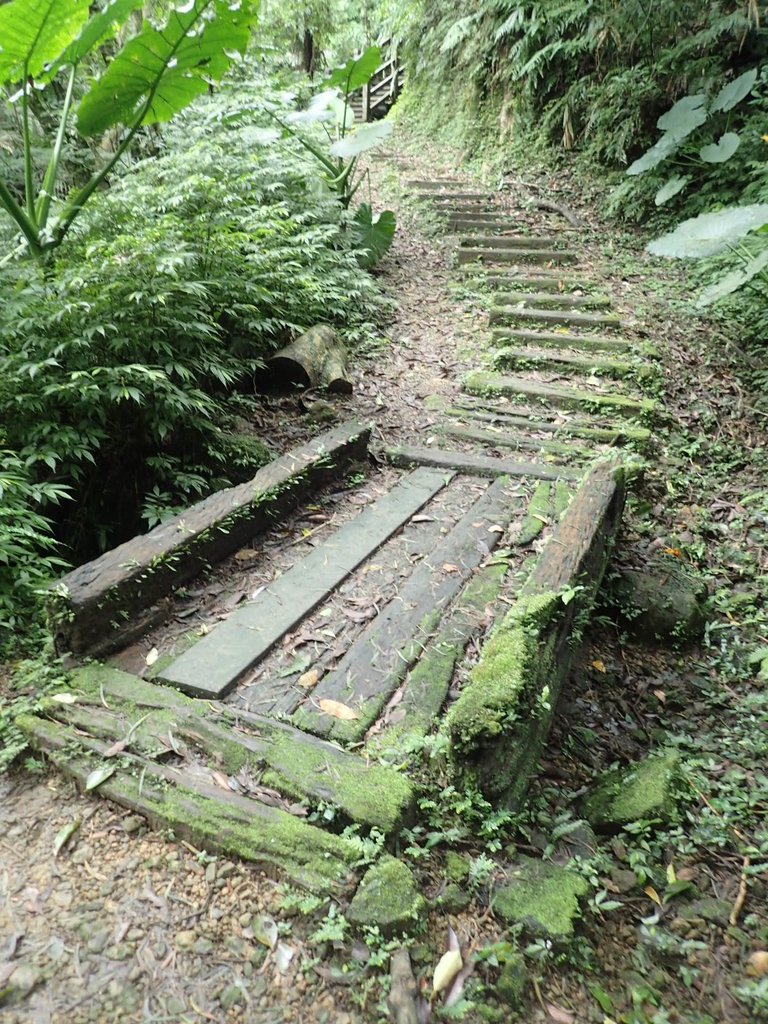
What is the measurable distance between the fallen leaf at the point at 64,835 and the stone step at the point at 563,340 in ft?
17.5

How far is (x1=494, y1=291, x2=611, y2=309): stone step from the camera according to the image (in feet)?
21.3

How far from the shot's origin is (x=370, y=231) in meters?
7.70

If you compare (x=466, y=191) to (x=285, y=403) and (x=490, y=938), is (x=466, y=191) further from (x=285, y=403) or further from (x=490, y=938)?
(x=490, y=938)

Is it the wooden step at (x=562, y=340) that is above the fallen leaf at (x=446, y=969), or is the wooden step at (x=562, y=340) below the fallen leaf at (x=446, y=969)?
above

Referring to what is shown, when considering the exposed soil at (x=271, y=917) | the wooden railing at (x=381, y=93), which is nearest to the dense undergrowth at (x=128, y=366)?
the exposed soil at (x=271, y=917)

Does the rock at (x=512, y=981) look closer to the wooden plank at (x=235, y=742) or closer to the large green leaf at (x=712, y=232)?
the wooden plank at (x=235, y=742)

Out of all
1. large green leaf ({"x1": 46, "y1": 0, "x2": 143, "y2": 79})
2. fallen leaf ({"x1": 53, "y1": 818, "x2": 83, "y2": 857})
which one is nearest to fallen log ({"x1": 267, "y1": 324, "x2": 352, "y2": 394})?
large green leaf ({"x1": 46, "y1": 0, "x2": 143, "y2": 79})

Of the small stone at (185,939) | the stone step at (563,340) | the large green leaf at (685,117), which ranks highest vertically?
the large green leaf at (685,117)

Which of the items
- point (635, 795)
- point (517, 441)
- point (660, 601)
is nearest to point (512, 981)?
point (635, 795)

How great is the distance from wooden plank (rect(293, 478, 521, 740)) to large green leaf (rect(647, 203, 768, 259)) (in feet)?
9.40

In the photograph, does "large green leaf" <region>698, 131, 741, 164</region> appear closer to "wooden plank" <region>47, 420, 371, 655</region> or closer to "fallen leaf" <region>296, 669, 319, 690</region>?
"wooden plank" <region>47, 420, 371, 655</region>

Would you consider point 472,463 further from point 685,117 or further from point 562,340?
point 685,117

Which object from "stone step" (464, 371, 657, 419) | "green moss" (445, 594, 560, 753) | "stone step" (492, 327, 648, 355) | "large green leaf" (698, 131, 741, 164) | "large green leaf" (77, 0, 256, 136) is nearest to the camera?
"green moss" (445, 594, 560, 753)

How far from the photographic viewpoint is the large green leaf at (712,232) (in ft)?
15.4
